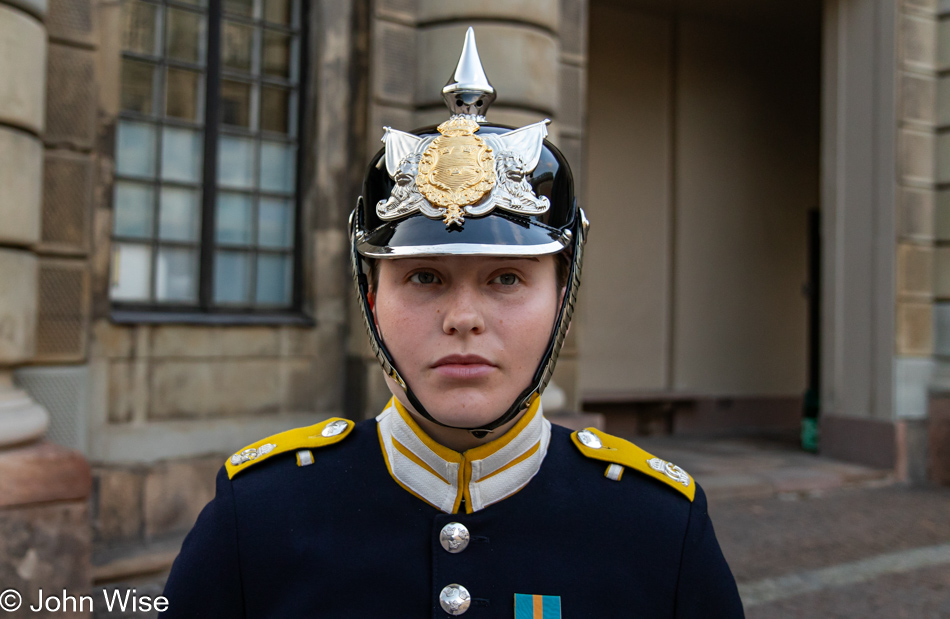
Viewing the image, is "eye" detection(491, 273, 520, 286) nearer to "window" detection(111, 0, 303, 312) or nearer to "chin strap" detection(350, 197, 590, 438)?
"chin strap" detection(350, 197, 590, 438)

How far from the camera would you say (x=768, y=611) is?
3.98 meters

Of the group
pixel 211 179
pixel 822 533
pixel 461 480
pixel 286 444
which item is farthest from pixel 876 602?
pixel 211 179

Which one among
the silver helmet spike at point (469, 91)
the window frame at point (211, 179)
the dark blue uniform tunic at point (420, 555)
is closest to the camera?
the dark blue uniform tunic at point (420, 555)

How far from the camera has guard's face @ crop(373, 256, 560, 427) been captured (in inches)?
50.4

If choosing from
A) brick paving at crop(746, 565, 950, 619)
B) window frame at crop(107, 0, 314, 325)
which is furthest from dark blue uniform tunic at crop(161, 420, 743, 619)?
window frame at crop(107, 0, 314, 325)

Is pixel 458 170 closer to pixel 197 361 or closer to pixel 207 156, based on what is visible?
pixel 197 361

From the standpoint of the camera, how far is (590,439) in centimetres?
164

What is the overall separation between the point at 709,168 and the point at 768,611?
6.67 meters

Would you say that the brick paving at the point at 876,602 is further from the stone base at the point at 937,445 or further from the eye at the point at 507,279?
the eye at the point at 507,279

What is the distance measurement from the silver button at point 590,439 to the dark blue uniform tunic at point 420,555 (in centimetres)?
13

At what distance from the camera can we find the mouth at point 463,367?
4.19 ft

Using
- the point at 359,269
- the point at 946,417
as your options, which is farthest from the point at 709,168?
the point at 359,269

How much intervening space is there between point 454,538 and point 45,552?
2.81m

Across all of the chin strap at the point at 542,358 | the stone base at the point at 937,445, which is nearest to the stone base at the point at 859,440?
the stone base at the point at 937,445
